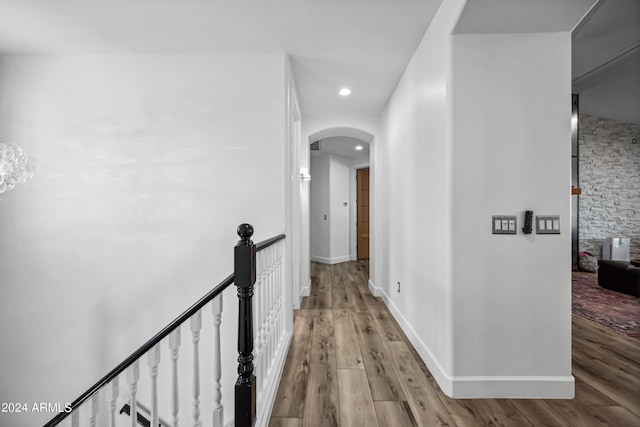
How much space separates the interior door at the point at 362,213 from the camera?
288 inches

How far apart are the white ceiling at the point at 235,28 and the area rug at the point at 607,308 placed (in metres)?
3.41

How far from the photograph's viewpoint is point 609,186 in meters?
6.20

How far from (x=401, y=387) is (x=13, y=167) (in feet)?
11.1

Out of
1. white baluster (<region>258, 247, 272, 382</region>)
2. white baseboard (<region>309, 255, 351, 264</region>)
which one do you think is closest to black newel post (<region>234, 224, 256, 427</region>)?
white baluster (<region>258, 247, 272, 382</region>)

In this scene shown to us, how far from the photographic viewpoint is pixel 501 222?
181 centimetres

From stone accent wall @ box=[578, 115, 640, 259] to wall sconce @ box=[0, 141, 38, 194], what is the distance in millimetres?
8969

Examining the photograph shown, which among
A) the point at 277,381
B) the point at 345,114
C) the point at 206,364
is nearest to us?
the point at 277,381

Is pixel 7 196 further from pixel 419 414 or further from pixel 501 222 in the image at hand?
pixel 501 222

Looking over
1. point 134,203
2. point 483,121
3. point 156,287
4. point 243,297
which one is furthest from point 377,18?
point 156,287

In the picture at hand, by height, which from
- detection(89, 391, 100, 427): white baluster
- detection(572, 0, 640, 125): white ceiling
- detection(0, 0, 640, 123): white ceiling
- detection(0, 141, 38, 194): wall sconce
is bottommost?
detection(89, 391, 100, 427): white baluster

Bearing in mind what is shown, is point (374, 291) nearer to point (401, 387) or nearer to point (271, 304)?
point (401, 387)

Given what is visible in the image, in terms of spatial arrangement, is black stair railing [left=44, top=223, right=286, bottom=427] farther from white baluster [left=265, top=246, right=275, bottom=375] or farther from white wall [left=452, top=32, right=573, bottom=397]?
white wall [left=452, top=32, right=573, bottom=397]

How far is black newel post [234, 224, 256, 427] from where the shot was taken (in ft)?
4.09

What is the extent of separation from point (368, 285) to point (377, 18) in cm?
373
